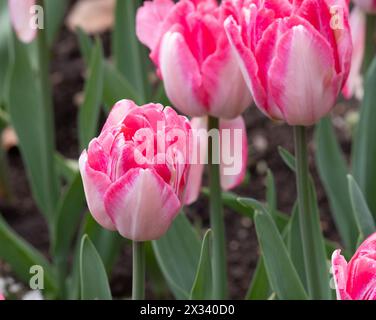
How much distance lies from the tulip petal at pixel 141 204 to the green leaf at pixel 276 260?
163mm

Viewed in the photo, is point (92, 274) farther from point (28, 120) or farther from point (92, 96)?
point (28, 120)

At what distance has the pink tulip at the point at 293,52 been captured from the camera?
1.01 m

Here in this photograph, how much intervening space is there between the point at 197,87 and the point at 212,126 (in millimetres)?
79

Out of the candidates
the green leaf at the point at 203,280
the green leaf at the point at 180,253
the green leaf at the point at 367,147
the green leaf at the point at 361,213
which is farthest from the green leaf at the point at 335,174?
the green leaf at the point at 203,280

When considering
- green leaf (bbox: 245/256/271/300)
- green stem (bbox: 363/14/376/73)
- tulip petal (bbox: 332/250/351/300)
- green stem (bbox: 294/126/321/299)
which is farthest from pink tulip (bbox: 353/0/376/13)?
tulip petal (bbox: 332/250/351/300)

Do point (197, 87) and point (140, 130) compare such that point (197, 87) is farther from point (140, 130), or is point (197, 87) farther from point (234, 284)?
point (234, 284)

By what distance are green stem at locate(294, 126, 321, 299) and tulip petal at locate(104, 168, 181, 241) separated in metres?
0.18

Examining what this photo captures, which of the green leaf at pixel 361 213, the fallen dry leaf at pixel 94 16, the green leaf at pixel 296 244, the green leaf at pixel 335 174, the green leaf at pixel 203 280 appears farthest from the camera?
the fallen dry leaf at pixel 94 16

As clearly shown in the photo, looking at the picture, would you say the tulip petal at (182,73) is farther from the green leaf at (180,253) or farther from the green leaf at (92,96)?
the green leaf at (92,96)

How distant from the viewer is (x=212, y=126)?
1.24 meters

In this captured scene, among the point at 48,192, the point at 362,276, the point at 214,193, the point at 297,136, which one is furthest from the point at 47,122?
the point at 362,276

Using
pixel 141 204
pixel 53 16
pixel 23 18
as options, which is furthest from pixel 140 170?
pixel 53 16

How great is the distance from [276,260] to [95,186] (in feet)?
0.93

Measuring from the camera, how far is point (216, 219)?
1.26 metres
